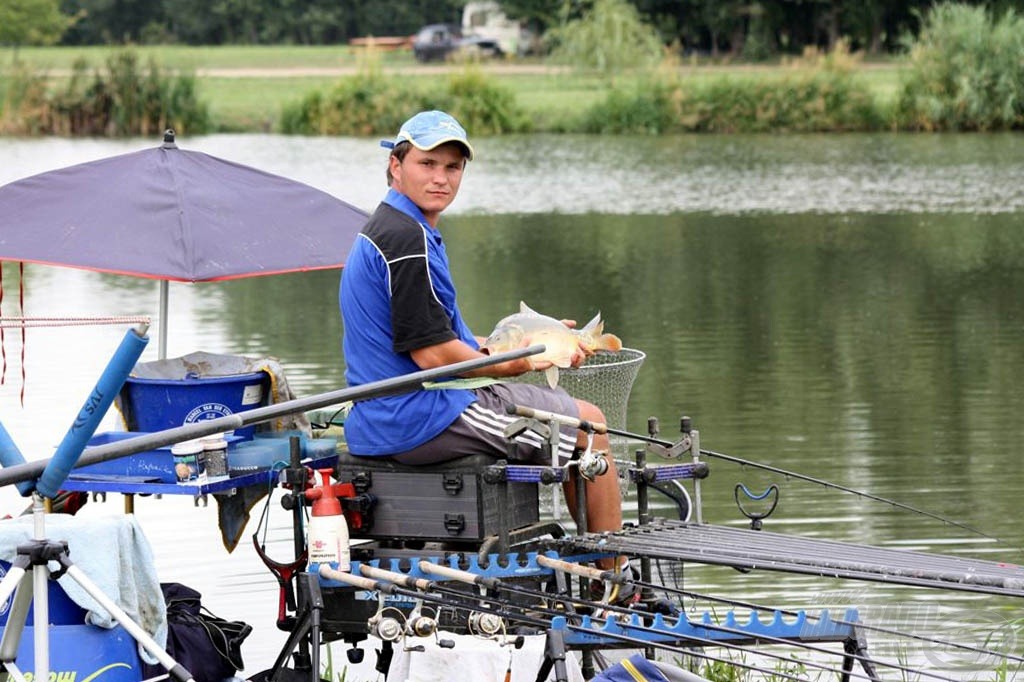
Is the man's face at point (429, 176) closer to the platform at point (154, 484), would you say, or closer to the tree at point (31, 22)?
the platform at point (154, 484)

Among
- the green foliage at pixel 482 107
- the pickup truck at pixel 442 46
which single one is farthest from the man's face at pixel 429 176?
the pickup truck at pixel 442 46

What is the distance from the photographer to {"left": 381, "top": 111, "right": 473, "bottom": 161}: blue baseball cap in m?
4.92

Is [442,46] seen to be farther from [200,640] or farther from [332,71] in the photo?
[200,640]

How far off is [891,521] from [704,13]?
182 feet

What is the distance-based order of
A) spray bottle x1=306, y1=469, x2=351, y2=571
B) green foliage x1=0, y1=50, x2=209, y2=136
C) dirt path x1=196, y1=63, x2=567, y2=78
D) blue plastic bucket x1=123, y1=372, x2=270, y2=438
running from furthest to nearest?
dirt path x1=196, y1=63, x2=567, y2=78
green foliage x1=0, y1=50, x2=209, y2=136
blue plastic bucket x1=123, y1=372, x2=270, y2=438
spray bottle x1=306, y1=469, x2=351, y2=571

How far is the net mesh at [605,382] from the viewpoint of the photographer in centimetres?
561

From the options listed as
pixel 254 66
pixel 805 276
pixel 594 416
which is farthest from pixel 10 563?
pixel 254 66

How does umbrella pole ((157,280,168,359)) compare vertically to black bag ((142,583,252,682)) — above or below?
above

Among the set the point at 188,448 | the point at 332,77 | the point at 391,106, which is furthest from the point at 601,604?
the point at 332,77

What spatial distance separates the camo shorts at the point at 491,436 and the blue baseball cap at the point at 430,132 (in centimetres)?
66

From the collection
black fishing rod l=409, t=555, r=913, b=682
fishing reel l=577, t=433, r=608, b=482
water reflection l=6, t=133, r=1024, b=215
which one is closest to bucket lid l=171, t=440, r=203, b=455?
Result: black fishing rod l=409, t=555, r=913, b=682

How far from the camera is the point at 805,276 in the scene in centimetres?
1653

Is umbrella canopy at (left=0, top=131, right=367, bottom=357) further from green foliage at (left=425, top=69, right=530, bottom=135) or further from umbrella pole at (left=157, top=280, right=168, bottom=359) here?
green foliage at (left=425, top=69, right=530, bottom=135)

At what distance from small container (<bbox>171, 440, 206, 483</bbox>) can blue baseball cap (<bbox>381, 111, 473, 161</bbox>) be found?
0.94 m
